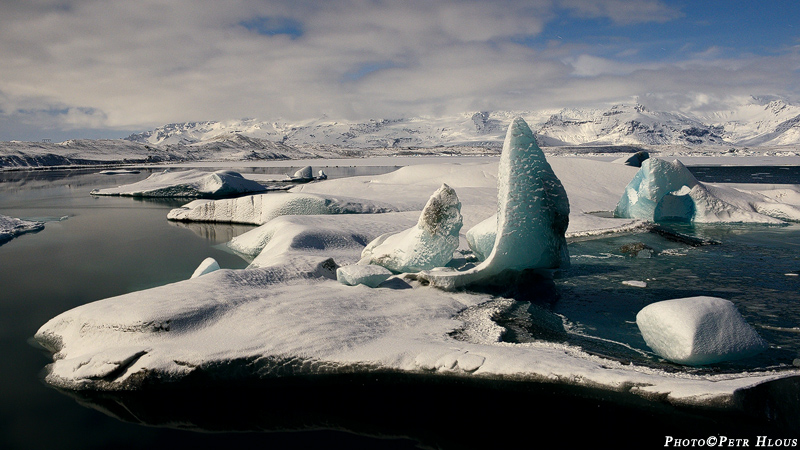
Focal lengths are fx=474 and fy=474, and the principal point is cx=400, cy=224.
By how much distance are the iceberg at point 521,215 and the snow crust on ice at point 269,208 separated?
827 centimetres

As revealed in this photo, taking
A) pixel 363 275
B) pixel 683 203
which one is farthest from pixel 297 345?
pixel 683 203

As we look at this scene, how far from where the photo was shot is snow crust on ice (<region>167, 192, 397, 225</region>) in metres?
14.4

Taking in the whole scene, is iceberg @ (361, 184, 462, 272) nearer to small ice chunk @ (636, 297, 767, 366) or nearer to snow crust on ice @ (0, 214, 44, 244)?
small ice chunk @ (636, 297, 767, 366)

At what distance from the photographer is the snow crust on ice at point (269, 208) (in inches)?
567

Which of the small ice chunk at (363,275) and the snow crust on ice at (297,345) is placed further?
the small ice chunk at (363,275)

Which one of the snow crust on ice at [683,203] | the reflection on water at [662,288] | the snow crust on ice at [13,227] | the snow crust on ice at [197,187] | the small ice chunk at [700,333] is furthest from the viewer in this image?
the snow crust on ice at [197,187]

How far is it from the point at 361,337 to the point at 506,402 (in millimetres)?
1575

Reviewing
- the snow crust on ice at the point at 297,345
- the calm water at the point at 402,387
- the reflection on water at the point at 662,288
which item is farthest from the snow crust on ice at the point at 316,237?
the reflection on water at the point at 662,288

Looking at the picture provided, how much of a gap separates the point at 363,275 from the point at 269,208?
356 inches

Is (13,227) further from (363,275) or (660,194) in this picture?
(660,194)

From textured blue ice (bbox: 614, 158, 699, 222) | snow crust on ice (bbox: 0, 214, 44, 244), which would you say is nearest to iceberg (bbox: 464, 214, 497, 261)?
textured blue ice (bbox: 614, 158, 699, 222)

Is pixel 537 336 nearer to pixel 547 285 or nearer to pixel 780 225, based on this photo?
pixel 547 285

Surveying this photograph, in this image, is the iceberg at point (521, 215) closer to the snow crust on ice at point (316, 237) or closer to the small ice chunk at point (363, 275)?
the small ice chunk at point (363, 275)

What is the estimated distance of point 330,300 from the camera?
5805 millimetres
